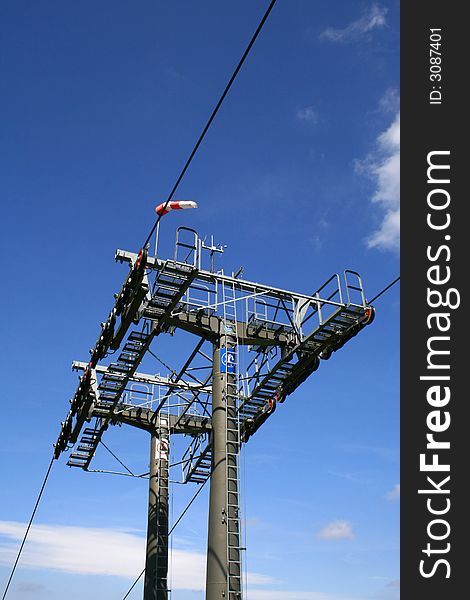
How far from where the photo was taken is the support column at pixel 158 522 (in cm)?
2822

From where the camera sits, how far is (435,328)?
437 inches

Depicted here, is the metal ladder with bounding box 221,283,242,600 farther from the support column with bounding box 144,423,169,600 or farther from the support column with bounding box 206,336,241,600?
the support column with bounding box 144,423,169,600

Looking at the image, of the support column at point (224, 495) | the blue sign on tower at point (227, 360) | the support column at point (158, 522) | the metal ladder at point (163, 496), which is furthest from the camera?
the metal ladder at point (163, 496)

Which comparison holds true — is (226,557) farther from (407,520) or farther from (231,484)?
(407,520)

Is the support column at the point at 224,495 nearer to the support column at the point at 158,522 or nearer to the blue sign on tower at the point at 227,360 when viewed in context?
the blue sign on tower at the point at 227,360

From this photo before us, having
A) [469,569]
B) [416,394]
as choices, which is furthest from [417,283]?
[469,569]

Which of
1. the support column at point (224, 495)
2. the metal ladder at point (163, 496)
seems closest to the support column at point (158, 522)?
the metal ladder at point (163, 496)

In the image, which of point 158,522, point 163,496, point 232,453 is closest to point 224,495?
point 232,453

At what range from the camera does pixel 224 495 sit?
63.1 ft

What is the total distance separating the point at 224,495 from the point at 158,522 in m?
11.5

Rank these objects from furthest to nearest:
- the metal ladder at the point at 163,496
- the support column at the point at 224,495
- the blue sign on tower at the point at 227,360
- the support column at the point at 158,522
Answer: the metal ladder at the point at 163,496 → the support column at the point at 158,522 → the blue sign on tower at the point at 227,360 → the support column at the point at 224,495

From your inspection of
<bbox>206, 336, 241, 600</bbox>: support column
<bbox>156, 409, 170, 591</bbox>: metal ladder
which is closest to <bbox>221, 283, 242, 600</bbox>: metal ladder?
<bbox>206, 336, 241, 600</bbox>: support column

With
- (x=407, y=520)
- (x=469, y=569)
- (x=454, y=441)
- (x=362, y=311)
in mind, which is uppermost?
(x=362, y=311)

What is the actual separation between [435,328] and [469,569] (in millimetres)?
3826
